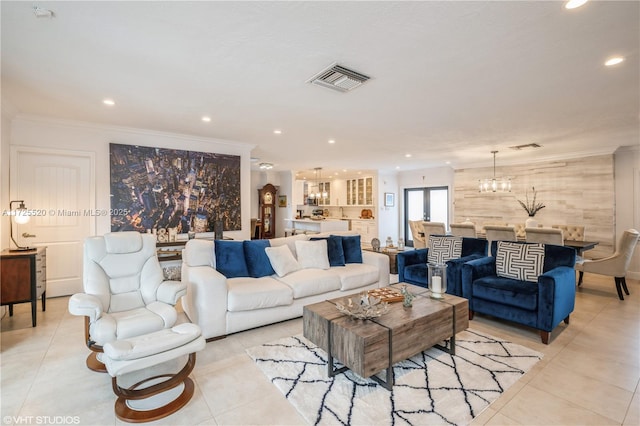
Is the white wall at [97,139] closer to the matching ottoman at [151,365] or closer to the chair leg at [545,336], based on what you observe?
the matching ottoman at [151,365]

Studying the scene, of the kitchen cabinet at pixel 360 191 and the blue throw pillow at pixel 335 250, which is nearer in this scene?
the blue throw pillow at pixel 335 250

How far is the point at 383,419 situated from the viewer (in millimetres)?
1893

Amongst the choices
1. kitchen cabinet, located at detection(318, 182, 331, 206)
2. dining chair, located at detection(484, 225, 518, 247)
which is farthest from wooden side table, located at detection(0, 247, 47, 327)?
kitchen cabinet, located at detection(318, 182, 331, 206)

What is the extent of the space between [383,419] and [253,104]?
3273 millimetres

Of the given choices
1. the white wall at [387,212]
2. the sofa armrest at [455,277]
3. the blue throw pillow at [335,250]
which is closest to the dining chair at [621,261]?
the sofa armrest at [455,277]

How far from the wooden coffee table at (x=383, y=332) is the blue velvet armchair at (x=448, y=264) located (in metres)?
0.98

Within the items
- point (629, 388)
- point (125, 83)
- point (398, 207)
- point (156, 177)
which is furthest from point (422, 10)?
point (398, 207)

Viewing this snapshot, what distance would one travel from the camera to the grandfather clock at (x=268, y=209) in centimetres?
995

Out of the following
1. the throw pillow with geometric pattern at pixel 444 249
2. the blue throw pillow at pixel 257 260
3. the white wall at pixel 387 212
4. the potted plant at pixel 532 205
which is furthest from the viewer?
the white wall at pixel 387 212

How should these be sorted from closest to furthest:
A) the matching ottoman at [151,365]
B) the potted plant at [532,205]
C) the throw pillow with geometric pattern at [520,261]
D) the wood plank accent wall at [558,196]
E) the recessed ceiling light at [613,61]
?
1. the matching ottoman at [151,365]
2. the recessed ceiling light at [613,61]
3. the throw pillow with geometric pattern at [520,261]
4. the wood plank accent wall at [558,196]
5. the potted plant at [532,205]

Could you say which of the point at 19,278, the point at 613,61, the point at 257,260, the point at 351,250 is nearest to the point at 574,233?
the point at 613,61

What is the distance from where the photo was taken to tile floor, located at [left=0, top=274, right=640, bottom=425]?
6.32 ft

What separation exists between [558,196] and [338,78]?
248 inches

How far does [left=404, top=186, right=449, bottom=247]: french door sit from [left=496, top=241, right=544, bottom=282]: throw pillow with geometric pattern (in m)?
5.31
